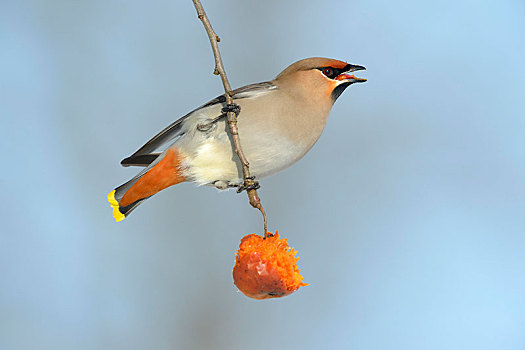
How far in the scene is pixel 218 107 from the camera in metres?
3.47

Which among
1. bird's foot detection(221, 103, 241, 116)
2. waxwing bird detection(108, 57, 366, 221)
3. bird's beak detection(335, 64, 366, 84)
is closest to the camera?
bird's foot detection(221, 103, 241, 116)

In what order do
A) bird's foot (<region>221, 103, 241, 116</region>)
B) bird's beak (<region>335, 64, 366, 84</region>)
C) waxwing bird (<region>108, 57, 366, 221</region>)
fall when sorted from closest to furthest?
bird's foot (<region>221, 103, 241, 116</region>) → waxwing bird (<region>108, 57, 366, 221</region>) → bird's beak (<region>335, 64, 366, 84</region>)

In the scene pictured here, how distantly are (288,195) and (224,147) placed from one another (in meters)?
2.18

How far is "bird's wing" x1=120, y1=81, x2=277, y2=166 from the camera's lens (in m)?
3.56

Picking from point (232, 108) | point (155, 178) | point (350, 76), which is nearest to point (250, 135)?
point (232, 108)

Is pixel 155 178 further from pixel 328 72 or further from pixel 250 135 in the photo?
pixel 328 72

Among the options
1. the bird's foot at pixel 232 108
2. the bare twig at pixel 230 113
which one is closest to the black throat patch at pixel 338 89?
the bird's foot at pixel 232 108

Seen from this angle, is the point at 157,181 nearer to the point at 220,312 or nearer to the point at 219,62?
the point at 219,62

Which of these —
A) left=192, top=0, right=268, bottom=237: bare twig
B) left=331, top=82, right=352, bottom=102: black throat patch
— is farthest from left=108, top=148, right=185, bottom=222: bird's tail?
left=331, top=82, right=352, bottom=102: black throat patch

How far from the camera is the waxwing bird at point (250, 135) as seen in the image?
3398 mm

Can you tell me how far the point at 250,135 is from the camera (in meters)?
A: 3.38

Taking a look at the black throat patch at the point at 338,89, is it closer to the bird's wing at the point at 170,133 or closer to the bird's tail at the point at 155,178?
the bird's wing at the point at 170,133

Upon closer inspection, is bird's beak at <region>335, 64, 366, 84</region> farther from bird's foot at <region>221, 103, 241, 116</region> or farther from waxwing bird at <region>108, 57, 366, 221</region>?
bird's foot at <region>221, 103, 241, 116</region>

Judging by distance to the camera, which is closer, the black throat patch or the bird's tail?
the bird's tail
